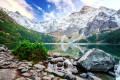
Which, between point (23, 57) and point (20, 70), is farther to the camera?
point (23, 57)

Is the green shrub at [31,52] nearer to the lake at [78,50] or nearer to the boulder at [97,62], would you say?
the boulder at [97,62]

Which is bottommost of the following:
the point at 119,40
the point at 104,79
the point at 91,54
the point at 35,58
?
the point at 104,79

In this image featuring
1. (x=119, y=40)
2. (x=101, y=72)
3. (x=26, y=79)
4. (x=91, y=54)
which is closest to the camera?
(x=26, y=79)

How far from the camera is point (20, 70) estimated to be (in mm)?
6191

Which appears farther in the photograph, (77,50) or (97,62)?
(77,50)

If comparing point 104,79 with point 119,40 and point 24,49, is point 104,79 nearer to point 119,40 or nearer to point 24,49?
point 24,49

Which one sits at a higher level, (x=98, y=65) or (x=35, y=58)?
(x=35, y=58)

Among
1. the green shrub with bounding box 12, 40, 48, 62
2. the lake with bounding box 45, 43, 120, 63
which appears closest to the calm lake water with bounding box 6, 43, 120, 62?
the lake with bounding box 45, 43, 120, 63

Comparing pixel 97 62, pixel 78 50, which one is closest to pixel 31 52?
pixel 97 62

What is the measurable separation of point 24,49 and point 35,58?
5.91ft

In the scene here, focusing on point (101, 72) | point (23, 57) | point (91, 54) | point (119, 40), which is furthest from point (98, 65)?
point (119, 40)

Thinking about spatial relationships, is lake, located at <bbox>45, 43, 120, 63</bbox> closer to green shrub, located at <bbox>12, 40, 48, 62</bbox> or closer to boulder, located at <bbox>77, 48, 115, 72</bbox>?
boulder, located at <bbox>77, 48, 115, 72</bbox>

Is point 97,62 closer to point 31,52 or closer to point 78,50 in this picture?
point 31,52

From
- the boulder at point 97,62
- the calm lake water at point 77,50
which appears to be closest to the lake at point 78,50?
the calm lake water at point 77,50
